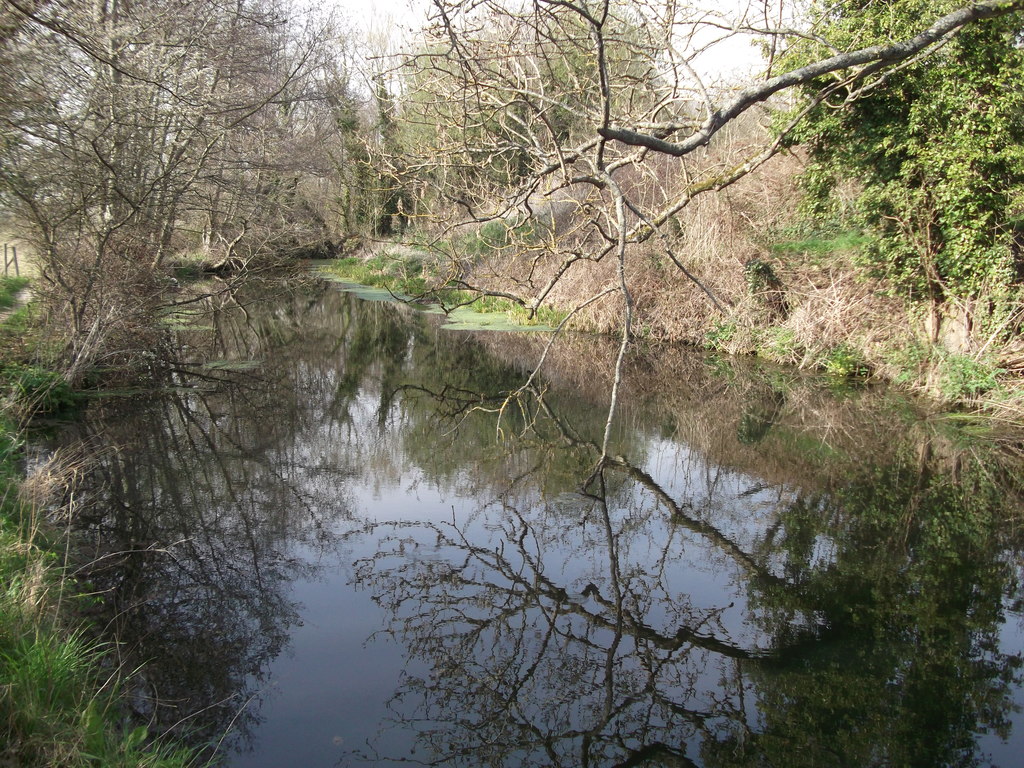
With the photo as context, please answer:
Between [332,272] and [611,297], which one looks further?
[332,272]

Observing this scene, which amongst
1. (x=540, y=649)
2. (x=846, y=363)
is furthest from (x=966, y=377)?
(x=540, y=649)

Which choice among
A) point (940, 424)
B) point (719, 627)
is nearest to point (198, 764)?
point (719, 627)

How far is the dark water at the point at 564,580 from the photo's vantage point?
3.89 meters

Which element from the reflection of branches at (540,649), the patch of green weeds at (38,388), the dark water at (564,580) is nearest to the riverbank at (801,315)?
the dark water at (564,580)

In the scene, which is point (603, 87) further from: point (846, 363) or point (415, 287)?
point (415, 287)

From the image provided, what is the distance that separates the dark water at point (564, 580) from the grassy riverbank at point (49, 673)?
264mm

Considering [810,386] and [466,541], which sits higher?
[810,386]

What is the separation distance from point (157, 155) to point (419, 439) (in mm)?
6472

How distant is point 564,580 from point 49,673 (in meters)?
3.21

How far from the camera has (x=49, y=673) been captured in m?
3.41

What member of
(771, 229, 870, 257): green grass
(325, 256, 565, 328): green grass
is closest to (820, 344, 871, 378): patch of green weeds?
(771, 229, 870, 257): green grass

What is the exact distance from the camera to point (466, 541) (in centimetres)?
625

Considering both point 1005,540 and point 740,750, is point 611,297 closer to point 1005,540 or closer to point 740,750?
point 1005,540

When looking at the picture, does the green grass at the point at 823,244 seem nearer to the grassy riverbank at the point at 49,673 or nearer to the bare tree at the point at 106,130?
the bare tree at the point at 106,130
